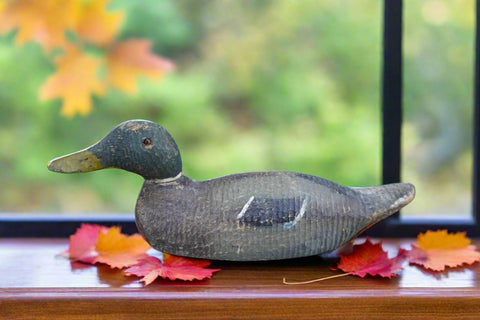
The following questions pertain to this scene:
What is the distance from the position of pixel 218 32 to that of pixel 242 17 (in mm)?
91

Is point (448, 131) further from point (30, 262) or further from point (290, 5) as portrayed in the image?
point (30, 262)

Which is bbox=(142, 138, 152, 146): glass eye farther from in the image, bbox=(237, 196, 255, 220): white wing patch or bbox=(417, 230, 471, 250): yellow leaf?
bbox=(417, 230, 471, 250): yellow leaf

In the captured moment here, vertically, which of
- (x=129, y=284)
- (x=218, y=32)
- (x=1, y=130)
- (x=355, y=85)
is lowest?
(x=129, y=284)

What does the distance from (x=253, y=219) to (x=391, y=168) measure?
1.03 ft

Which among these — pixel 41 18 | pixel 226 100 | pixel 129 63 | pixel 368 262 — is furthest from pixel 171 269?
pixel 226 100

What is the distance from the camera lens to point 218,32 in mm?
1631

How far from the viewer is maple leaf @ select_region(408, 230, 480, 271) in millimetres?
640

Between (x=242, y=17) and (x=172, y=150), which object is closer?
(x=172, y=150)

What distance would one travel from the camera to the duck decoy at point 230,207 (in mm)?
579

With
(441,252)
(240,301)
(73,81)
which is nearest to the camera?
(240,301)

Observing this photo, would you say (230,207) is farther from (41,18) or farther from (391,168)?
(41,18)

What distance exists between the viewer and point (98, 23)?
130 cm

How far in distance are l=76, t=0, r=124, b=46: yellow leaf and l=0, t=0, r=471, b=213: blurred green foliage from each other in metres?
0.21

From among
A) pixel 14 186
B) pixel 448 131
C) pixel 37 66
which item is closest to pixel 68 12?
pixel 37 66
